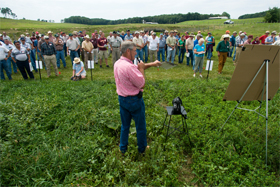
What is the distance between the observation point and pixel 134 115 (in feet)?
9.94

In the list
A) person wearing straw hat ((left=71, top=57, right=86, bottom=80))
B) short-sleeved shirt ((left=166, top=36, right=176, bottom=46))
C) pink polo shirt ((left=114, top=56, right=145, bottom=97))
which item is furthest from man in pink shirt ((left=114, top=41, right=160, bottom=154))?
short-sleeved shirt ((left=166, top=36, right=176, bottom=46))

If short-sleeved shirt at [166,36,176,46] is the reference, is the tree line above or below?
above

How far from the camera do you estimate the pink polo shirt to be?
269 centimetres

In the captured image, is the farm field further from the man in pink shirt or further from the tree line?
the tree line

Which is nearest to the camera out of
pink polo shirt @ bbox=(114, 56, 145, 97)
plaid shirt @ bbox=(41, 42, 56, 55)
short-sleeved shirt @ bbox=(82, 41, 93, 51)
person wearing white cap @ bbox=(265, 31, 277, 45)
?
pink polo shirt @ bbox=(114, 56, 145, 97)

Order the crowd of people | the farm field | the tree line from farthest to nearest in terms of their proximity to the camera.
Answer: the tree line < the crowd of people < the farm field

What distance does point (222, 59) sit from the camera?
891 cm

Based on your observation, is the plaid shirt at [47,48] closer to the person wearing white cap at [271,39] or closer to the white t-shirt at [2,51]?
the white t-shirt at [2,51]

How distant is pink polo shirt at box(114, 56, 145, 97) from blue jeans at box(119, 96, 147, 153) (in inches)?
5.1

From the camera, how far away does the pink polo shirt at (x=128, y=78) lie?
269 cm

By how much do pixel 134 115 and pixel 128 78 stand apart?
2.44 feet

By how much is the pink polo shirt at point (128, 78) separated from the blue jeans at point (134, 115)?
13 centimetres

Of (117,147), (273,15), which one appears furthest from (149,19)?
(117,147)

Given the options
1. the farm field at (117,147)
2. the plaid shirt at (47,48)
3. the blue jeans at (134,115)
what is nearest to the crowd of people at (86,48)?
the plaid shirt at (47,48)
